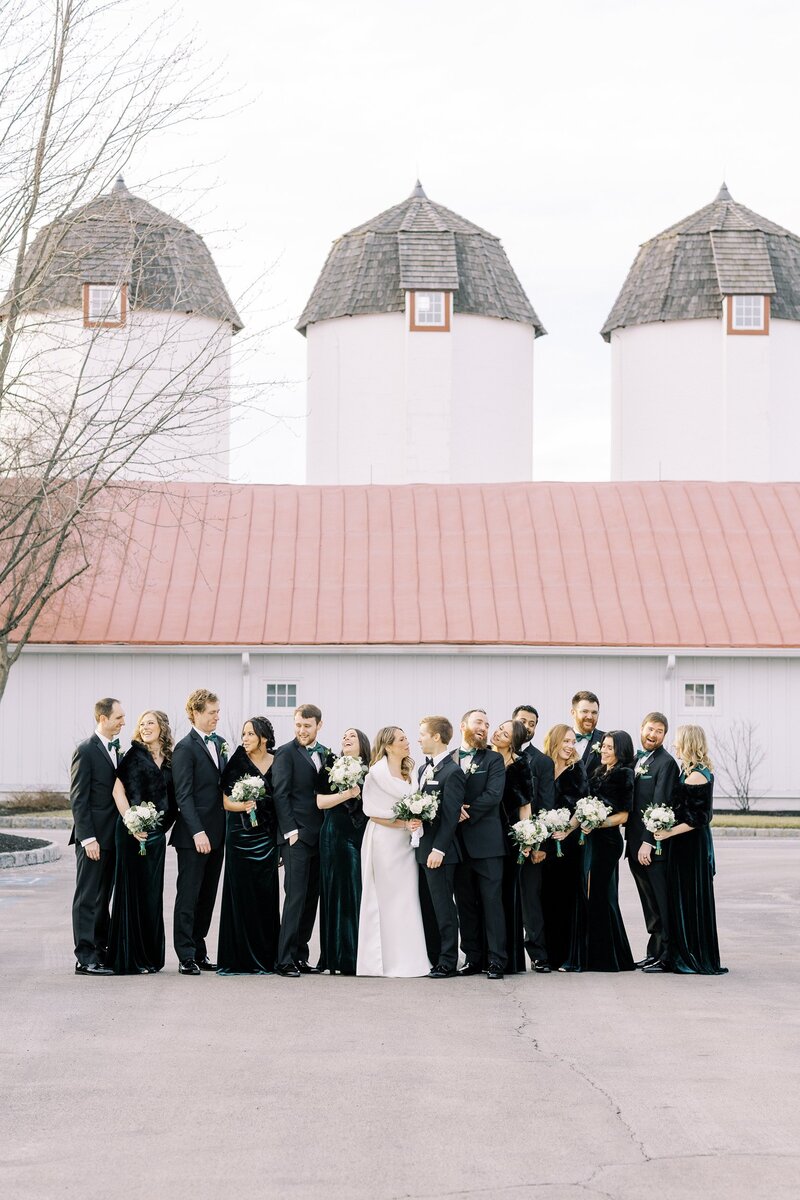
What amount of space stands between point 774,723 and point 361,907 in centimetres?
2034

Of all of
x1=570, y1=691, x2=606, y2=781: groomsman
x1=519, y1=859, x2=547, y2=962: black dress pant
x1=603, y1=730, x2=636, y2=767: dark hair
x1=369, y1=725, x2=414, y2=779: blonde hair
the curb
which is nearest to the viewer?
x1=369, y1=725, x2=414, y2=779: blonde hair

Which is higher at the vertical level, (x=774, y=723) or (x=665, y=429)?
(x=665, y=429)

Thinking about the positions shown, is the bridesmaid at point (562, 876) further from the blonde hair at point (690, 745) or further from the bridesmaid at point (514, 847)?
the blonde hair at point (690, 745)

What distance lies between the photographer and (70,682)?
31328mm

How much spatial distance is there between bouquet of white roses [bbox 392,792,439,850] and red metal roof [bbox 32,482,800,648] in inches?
729

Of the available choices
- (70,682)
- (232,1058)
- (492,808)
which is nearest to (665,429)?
(70,682)

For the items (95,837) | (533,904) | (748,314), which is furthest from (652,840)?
(748,314)

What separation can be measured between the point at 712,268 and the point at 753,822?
23184mm

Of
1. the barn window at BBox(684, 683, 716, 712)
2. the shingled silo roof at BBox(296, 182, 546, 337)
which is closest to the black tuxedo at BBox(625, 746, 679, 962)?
the barn window at BBox(684, 683, 716, 712)

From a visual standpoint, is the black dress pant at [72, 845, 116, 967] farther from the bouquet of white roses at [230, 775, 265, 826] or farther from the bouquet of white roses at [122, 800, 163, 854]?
the bouquet of white roses at [230, 775, 265, 826]

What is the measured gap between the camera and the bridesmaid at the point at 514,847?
12391 mm

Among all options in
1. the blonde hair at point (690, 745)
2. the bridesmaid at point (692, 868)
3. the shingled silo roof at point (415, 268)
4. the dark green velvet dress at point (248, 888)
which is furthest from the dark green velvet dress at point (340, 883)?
the shingled silo roof at point (415, 268)

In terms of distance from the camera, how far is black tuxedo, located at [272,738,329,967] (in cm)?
1217

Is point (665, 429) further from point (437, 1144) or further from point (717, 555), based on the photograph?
point (437, 1144)
